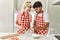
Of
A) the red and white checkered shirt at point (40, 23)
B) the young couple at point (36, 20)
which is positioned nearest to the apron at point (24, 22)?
the young couple at point (36, 20)

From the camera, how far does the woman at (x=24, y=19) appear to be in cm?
184

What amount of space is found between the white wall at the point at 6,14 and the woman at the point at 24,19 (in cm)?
56

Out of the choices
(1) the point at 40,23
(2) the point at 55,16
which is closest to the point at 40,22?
(1) the point at 40,23

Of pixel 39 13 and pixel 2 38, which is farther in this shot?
pixel 39 13

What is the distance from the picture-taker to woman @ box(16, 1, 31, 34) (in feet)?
6.05

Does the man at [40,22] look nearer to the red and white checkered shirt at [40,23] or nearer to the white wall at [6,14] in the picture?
the red and white checkered shirt at [40,23]

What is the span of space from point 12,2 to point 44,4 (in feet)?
1.57

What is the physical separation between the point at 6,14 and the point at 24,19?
2.12ft

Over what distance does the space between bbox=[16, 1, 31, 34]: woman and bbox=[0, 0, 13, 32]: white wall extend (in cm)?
56

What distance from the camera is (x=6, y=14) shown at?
2441 mm

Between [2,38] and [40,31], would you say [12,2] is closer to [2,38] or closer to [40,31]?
[40,31]

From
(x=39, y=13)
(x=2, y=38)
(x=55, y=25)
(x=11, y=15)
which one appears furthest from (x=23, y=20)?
(x=55, y=25)

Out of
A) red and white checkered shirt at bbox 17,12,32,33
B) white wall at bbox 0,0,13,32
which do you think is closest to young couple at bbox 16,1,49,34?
red and white checkered shirt at bbox 17,12,32,33

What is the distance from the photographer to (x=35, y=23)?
6.12 feet
